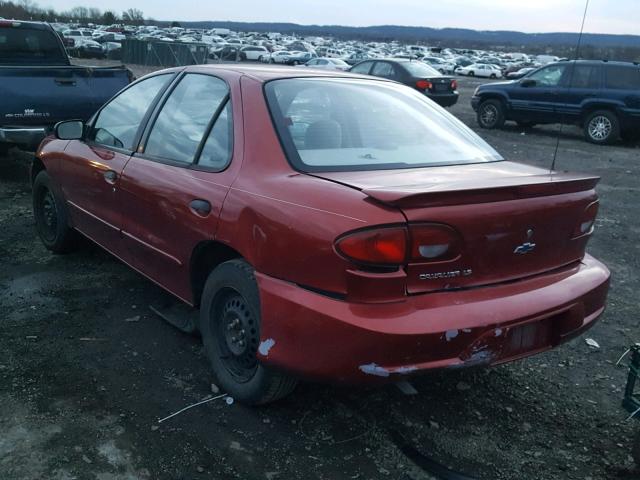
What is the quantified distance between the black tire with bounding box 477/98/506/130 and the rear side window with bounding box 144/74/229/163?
13318mm

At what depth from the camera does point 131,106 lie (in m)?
4.36

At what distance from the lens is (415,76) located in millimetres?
17266

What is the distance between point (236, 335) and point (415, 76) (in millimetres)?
15295

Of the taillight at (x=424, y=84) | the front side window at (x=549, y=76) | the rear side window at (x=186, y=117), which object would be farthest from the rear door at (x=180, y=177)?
the taillight at (x=424, y=84)

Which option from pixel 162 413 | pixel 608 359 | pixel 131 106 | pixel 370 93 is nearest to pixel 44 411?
pixel 162 413

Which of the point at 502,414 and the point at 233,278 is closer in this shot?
the point at 233,278

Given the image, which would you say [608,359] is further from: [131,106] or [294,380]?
[131,106]

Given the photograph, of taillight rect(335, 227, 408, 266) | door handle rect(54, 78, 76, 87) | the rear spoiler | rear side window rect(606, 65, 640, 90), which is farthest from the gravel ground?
rear side window rect(606, 65, 640, 90)

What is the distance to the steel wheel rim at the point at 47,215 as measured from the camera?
527 centimetres

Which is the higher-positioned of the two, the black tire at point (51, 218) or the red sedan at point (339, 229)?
the red sedan at point (339, 229)

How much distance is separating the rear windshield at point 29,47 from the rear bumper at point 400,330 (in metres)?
8.52

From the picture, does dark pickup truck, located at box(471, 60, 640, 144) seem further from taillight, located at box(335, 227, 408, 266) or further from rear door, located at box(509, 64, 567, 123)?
taillight, located at box(335, 227, 408, 266)

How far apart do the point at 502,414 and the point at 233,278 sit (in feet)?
5.16

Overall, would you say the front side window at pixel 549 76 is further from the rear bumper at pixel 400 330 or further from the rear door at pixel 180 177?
the rear bumper at pixel 400 330
